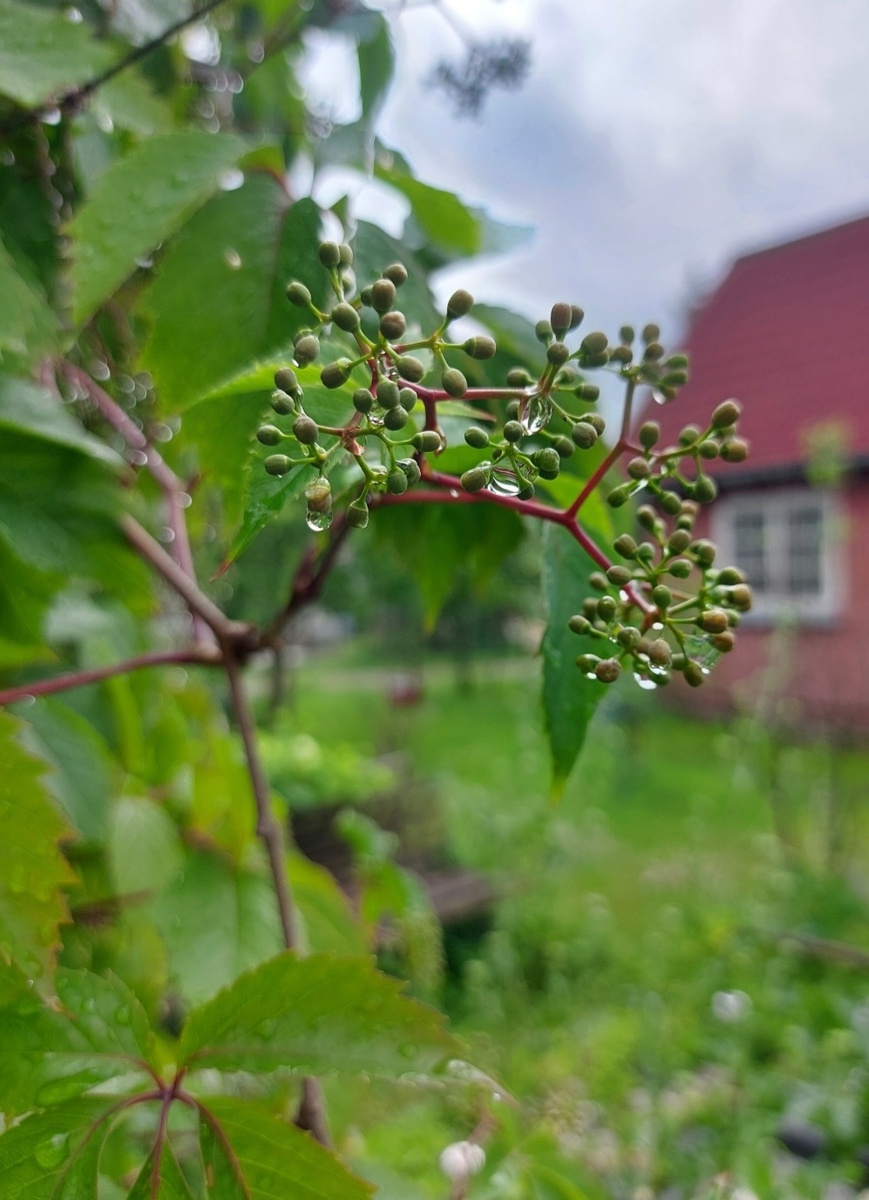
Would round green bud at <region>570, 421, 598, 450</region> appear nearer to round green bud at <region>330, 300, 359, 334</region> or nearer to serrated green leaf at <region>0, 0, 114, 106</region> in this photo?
round green bud at <region>330, 300, 359, 334</region>

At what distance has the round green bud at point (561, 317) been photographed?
0.22 meters

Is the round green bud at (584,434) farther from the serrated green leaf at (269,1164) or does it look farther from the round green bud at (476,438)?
the serrated green leaf at (269,1164)

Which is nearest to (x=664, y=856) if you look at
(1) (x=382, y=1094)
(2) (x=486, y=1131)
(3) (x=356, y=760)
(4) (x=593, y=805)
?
(4) (x=593, y=805)

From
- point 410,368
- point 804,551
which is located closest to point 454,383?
point 410,368

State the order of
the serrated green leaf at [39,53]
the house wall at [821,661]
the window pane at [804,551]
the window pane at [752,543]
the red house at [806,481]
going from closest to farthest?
the serrated green leaf at [39,53] < the house wall at [821,661] < the red house at [806,481] < the window pane at [752,543] < the window pane at [804,551]

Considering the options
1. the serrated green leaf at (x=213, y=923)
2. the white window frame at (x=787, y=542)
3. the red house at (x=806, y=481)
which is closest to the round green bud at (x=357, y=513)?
the serrated green leaf at (x=213, y=923)

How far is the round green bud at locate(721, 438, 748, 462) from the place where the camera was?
25cm

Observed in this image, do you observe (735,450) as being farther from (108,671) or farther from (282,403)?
(108,671)

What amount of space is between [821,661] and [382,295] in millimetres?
3393

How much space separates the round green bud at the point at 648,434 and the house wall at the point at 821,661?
2249 millimetres

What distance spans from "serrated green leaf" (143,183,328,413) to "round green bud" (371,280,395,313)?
124 mm

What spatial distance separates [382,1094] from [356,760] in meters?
1.19

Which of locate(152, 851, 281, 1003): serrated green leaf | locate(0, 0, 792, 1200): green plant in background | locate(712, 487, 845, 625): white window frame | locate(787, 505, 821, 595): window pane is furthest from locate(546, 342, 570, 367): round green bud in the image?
locate(787, 505, 821, 595): window pane

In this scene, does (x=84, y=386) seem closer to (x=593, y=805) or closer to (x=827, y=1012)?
(x=827, y=1012)
